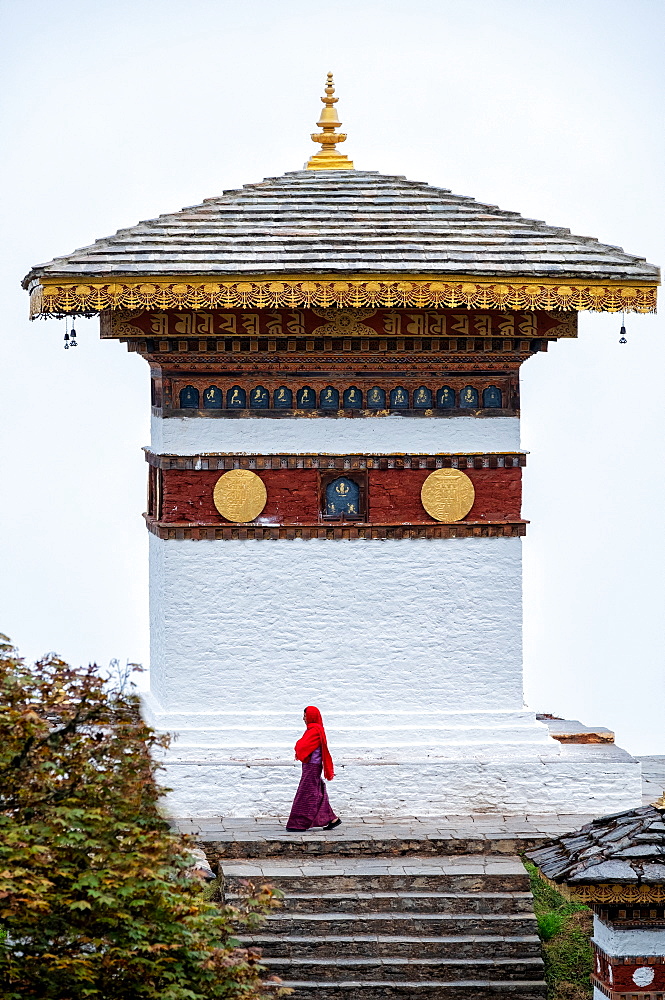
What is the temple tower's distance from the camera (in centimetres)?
1347

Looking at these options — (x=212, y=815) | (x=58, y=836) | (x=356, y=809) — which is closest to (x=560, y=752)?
(x=356, y=809)

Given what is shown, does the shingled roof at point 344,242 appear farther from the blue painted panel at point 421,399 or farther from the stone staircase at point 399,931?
the stone staircase at point 399,931

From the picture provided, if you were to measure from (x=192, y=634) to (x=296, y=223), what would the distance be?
9.37ft

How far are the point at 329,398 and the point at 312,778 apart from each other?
2592 mm

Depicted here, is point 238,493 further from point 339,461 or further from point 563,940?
point 563,940

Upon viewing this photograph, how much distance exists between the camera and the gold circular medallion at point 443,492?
541 inches

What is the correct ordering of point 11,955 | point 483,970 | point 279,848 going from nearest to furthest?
point 11,955 < point 483,970 < point 279,848

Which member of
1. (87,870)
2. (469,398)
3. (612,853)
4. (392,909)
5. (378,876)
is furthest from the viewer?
(469,398)

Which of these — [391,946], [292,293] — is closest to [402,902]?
[391,946]

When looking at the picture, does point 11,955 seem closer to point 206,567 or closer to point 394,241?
point 206,567

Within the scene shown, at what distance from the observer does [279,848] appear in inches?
495

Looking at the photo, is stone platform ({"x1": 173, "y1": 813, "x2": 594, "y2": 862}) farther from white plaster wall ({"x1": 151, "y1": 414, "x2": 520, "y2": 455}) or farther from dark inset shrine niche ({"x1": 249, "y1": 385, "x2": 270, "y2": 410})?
dark inset shrine niche ({"x1": 249, "y1": 385, "x2": 270, "y2": 410})

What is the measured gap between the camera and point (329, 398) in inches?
538

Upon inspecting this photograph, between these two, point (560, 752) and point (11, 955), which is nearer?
point (11, 955)
